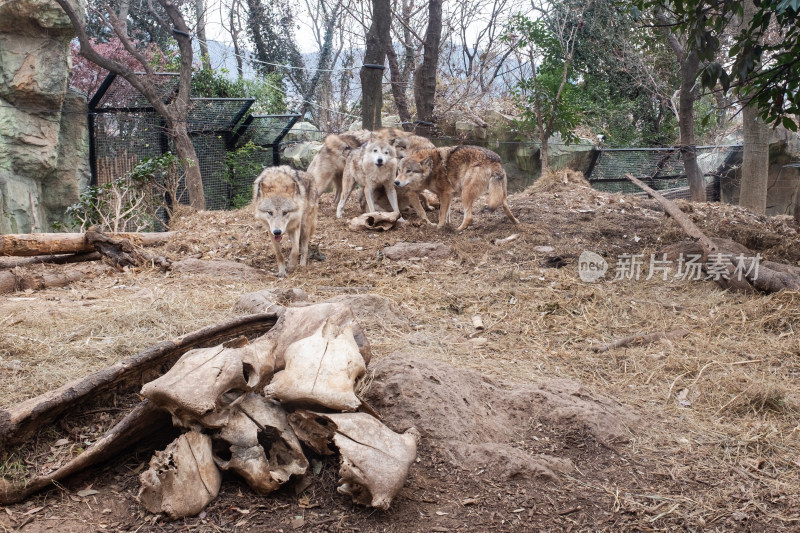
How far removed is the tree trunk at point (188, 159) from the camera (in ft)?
37.6

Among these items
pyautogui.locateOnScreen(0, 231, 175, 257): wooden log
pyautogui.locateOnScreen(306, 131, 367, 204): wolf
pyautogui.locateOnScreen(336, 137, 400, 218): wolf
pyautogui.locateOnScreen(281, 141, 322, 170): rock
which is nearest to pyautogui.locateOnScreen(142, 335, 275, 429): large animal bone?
pyautogui.locateOnScreen(0, 231, 175, 257): wooden log

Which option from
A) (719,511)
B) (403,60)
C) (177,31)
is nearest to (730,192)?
(403,60)

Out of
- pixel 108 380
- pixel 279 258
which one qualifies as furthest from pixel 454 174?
pixel 108 380

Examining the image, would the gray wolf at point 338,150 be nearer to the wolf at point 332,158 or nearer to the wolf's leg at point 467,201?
the wolf at point 332,158

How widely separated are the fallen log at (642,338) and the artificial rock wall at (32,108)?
8.55 m

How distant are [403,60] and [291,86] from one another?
5.69m

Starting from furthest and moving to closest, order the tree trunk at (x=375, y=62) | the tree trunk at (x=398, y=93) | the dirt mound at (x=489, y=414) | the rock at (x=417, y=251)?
1. the tree trunk at (x=398, y=93)
2. the tree trunk at (x=375, y=62)
3. the rock at (x=417, y=251)
4. the dirt mound at (x=489, y=414)

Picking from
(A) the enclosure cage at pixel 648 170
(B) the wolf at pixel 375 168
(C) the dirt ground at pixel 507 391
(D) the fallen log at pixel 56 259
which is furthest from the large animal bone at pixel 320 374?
(A) the enclosure cage at pixel 648 170

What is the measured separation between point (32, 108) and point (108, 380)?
905cm

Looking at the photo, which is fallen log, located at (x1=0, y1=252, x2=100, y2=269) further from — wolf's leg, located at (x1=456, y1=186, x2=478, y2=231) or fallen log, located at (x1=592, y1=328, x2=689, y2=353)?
fallen log, located at (x1=592, y1=328, x2=689, y2=353)

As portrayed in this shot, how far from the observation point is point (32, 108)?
1059 cm

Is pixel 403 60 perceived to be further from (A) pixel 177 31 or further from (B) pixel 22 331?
(B) pixel 22 331

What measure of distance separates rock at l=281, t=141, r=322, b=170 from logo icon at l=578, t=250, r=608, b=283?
397 inches

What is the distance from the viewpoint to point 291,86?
23.6 meters
